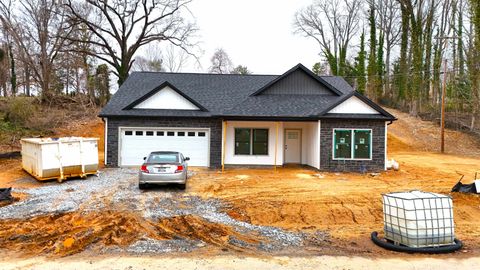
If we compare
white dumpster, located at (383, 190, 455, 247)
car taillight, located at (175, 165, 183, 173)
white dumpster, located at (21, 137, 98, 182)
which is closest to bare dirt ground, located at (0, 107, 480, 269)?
white dumpster, located at (383, 190, 455, 247)

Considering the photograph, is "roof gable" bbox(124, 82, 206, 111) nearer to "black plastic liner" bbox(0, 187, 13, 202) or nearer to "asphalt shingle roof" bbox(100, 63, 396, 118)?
"asphalt shingle roof" bbox(100, 63, 396, 118)

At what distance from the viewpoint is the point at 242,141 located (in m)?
18.1

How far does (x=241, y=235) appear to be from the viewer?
7.77m

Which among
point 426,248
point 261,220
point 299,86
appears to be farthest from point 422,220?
point 299,86

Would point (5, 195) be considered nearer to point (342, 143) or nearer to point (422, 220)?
point (422, 220)

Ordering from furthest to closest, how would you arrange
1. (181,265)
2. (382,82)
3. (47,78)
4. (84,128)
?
(382,82) < (47,78) < (84,128) < (181,265)

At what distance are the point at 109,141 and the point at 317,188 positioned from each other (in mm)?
10603

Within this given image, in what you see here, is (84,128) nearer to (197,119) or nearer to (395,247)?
(197,119)

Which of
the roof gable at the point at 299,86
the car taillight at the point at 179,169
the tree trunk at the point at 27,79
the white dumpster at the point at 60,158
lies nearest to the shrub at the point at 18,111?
the tree trunk at the point at 27,79

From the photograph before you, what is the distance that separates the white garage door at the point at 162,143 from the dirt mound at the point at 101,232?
8871 millimetres

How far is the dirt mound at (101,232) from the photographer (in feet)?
22.8

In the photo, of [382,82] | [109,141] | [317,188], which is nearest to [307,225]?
[317,188]

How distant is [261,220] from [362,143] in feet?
31.4

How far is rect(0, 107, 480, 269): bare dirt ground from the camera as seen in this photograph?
6.80 metres
